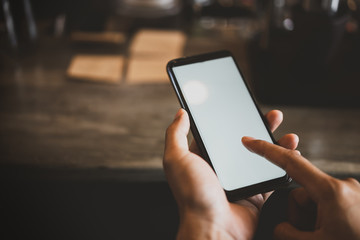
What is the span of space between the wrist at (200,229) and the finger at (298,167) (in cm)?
14

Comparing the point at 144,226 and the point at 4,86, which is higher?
the point at 4,86

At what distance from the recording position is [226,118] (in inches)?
25.6

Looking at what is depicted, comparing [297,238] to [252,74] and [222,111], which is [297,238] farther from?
[252,74]

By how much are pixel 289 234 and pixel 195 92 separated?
0.31 metres

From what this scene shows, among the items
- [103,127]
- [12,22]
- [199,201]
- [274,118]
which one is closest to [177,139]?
[199,201]

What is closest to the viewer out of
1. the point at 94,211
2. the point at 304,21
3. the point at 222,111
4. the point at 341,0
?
the point at 222,111

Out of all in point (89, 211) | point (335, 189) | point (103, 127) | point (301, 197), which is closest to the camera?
point (335, 189)

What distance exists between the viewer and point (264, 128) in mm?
657

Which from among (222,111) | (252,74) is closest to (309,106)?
(252,74)

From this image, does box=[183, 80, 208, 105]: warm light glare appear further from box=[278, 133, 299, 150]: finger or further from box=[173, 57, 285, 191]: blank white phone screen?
box=[278, 133, 299, 150]: finger

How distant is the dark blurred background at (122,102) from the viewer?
29.0 inches

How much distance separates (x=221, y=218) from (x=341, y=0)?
807mm

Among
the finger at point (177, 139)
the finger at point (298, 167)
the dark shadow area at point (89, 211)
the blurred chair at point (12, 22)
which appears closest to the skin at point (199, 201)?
the finger at point (177, 139)

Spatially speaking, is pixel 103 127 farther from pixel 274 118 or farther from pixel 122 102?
pixel 274 118
